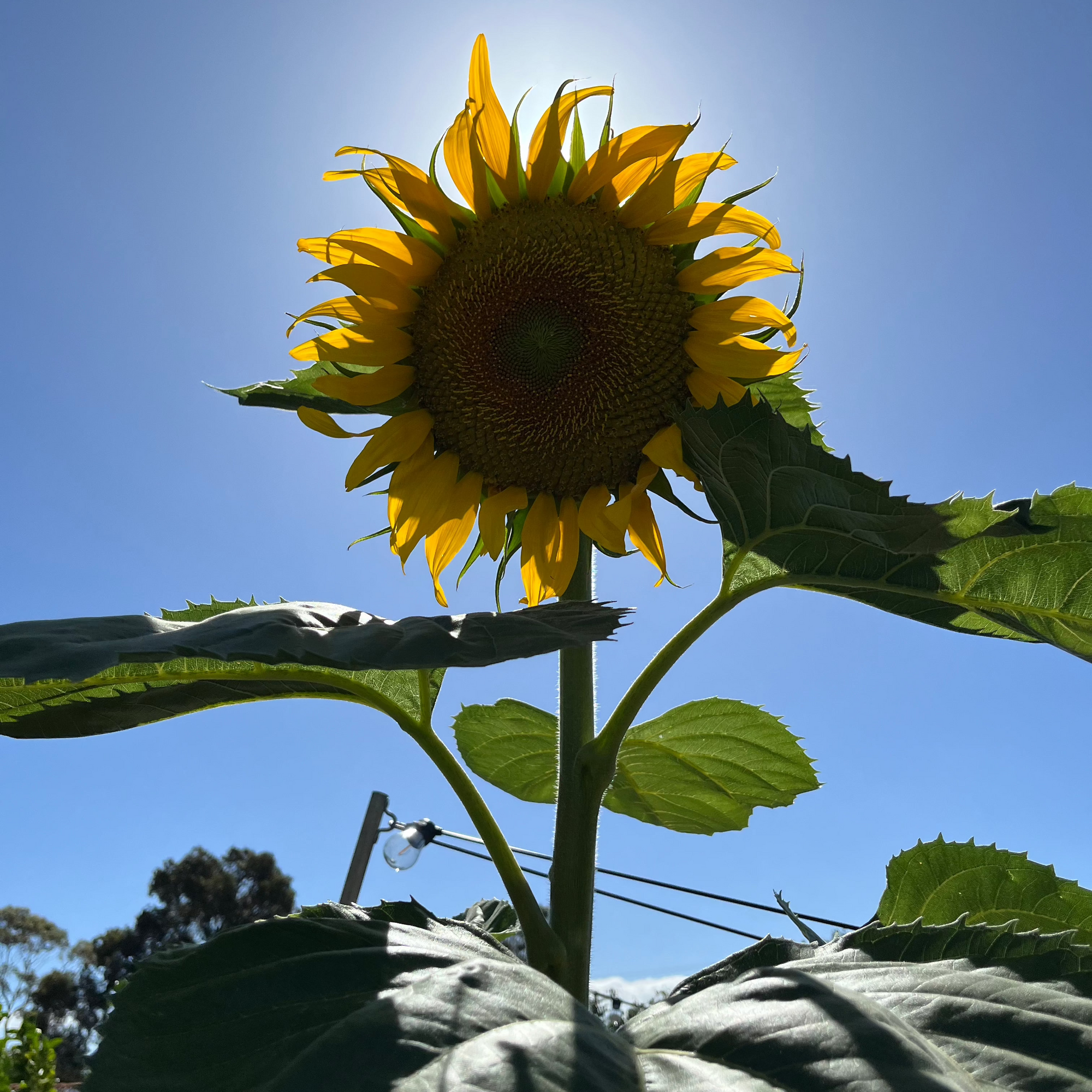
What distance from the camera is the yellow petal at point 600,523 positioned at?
1398mm

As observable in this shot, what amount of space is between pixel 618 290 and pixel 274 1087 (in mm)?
1238

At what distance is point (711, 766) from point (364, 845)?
11.0m

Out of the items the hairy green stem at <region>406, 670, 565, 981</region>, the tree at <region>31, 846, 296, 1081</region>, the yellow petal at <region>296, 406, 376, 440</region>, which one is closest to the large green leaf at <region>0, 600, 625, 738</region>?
the hairy green stem at <region>406, 670, 565, 981</region>

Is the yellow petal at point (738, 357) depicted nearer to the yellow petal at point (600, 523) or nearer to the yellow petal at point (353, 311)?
the yellow petal at point (600, 523)

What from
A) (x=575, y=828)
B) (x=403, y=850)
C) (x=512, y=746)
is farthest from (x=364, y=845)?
(x=575, y=828)

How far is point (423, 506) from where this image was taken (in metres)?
1.55

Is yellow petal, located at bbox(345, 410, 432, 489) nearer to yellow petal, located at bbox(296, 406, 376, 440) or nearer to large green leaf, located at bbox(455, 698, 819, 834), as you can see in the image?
yellow petal, located at bbox(296, 406, 376, 440)

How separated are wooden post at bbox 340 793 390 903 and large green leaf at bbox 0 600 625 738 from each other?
36.3 feet

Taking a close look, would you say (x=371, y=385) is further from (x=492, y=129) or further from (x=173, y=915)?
(x=173, y=915)

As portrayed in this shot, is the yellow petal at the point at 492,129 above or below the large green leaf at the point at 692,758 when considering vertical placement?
above

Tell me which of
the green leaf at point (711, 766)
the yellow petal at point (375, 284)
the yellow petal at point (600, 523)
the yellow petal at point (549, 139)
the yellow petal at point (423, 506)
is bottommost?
the green leaf at point (711, 766)

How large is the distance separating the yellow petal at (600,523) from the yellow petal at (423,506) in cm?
24

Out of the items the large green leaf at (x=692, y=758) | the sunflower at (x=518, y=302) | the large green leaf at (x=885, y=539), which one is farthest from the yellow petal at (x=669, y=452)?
the large green leaf at (x=692, y=758)

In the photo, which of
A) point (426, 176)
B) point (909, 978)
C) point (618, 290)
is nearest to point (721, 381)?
point (618, 290)
